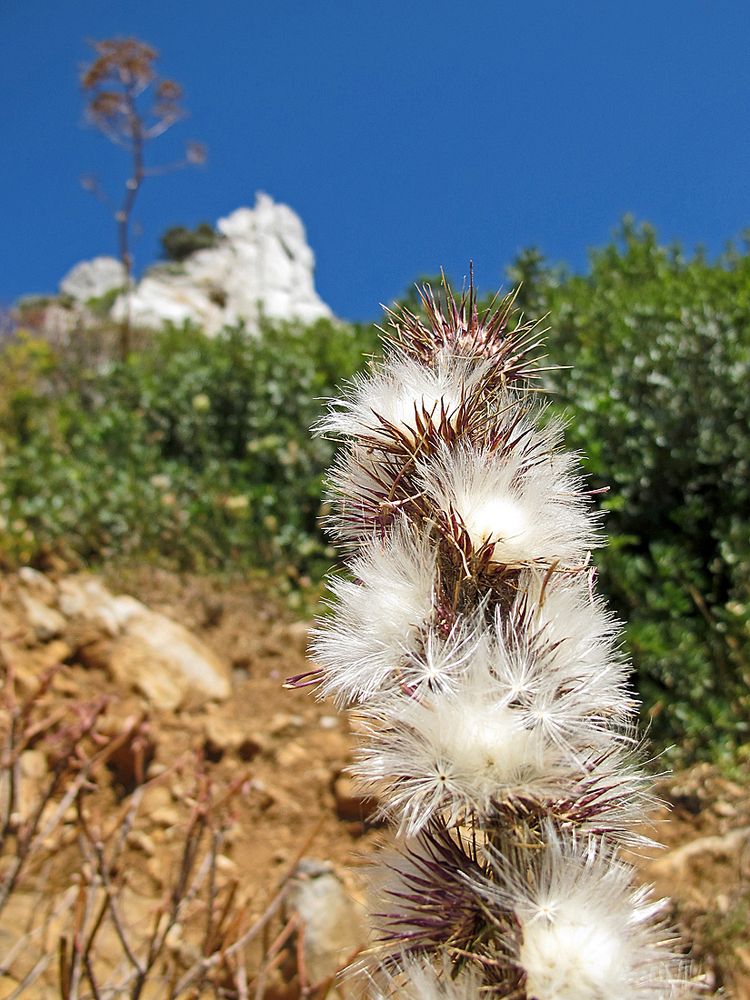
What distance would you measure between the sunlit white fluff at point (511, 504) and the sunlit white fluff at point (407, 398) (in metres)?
0.05

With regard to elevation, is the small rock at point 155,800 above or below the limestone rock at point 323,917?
above

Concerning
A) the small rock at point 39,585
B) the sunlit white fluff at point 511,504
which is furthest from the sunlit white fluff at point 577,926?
the small rock at point 39,585

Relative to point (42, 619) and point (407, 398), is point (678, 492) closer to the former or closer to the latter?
point (42, 619)

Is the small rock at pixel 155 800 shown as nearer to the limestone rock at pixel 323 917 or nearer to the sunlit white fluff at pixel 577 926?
the limestone rock at pixel 323 917

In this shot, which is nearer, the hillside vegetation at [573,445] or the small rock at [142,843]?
the small rock at [142,843]

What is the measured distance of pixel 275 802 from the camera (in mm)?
3225

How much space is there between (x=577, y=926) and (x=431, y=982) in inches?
5.6

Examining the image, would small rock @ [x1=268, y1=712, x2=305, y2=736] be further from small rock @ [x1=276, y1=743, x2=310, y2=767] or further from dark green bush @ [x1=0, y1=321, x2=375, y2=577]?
dark green bush @ [x1=0, y1=321, x2=375, y2=577]

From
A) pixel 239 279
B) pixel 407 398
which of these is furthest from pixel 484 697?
pixel 239 279

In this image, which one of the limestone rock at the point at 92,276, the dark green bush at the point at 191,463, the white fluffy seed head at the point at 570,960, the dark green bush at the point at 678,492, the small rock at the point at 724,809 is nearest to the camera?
the white fluffy seed head at the point at 570,960

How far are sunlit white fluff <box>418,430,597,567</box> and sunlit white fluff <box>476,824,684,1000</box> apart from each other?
267 millimetres

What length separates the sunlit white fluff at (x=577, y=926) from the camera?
651mm

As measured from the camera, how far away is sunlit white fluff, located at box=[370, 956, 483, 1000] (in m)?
0.68

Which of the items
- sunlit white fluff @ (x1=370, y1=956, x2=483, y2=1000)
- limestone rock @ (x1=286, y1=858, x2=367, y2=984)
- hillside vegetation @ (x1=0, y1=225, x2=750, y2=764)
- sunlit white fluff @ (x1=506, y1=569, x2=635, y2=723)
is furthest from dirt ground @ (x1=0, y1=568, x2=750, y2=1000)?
sunlit white fluff @ (x1=506, y1=569, x2=635, y2=723)
